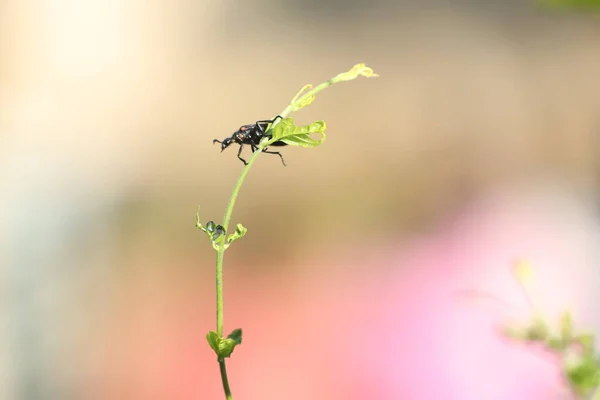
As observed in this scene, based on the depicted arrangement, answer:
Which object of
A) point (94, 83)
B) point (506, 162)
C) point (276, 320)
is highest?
point (94, 83)

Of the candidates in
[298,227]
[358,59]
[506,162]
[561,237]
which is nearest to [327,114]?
[358,59]

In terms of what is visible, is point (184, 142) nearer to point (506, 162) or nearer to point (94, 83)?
point (94, 83)

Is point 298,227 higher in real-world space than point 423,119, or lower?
lower

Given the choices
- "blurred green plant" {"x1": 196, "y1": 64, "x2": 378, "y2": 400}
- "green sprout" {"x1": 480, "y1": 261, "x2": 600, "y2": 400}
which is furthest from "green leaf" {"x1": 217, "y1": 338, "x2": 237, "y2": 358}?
"green sprout" {"x1": 480, "y1": 261, "x2": 600, "y2": 400}

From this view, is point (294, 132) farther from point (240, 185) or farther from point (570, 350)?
point (570, 350)

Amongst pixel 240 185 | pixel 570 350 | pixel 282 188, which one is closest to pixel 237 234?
pixel 240 185

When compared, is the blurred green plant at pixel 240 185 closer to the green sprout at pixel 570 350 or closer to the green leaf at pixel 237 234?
the green leaf at pixel 237 234
